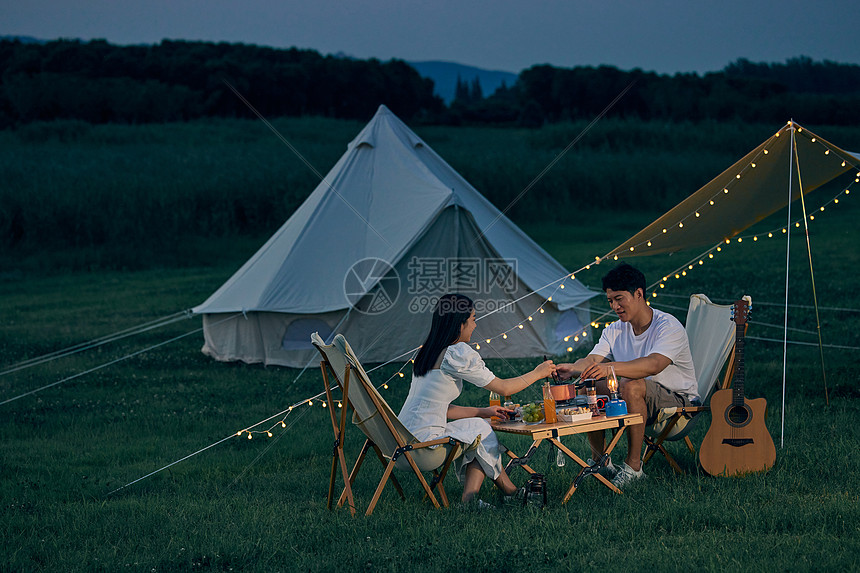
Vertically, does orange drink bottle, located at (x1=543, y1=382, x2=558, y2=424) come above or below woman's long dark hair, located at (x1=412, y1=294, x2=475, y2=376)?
below

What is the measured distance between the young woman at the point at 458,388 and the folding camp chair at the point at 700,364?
32.3 inches

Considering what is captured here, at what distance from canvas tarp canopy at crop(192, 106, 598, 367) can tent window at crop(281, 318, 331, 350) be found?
1 centimetres

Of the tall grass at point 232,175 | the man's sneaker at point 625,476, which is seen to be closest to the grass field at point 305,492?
the man's sneaker at point 625,476

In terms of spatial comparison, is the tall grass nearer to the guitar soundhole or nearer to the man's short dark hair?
the man's short dark hair

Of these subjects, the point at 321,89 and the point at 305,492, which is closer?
the point at 305,492

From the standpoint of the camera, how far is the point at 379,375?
750 cm

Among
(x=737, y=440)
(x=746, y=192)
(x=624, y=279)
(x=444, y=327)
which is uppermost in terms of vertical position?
(x=746, y=192)

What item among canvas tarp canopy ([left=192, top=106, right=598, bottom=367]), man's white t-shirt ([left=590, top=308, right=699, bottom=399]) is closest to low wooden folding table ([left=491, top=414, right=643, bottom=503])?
man's white t-shirt ([left=590, top=308, right=699, bottom=399])

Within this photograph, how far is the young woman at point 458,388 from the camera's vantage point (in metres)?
3.95

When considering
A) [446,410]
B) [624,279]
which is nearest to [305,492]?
[446,410]

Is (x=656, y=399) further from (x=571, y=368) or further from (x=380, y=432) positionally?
(x=380, y=432)

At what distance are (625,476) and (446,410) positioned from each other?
0.98 metres

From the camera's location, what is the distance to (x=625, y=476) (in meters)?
4.27

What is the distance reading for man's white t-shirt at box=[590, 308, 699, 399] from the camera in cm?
440
